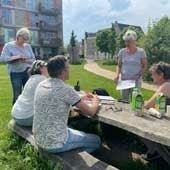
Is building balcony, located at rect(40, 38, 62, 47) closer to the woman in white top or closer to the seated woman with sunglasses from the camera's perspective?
the woman in white top

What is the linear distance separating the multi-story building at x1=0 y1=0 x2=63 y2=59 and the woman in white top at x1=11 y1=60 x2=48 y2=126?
50.7 m

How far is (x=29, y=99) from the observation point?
233 inches

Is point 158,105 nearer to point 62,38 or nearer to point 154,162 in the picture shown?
point 154,162

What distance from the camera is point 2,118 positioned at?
842 centimetres

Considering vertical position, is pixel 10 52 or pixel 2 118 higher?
pixel 10 52

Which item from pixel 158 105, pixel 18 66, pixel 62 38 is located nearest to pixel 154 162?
pixel 158 105

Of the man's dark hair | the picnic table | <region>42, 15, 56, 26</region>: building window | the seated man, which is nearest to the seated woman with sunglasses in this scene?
the picnic table

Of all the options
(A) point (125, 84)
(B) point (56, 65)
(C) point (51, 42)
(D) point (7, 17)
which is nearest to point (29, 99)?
(B) point (56, 65)

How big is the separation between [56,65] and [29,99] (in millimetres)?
1227

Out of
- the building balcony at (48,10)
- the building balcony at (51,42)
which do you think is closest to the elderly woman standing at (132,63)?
the building balcony at (51,42)

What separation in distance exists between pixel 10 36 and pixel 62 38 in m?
9.81

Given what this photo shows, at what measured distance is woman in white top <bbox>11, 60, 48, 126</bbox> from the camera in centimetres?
589

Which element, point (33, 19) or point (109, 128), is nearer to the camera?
point (109, 128)

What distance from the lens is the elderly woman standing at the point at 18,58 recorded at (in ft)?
25.8
